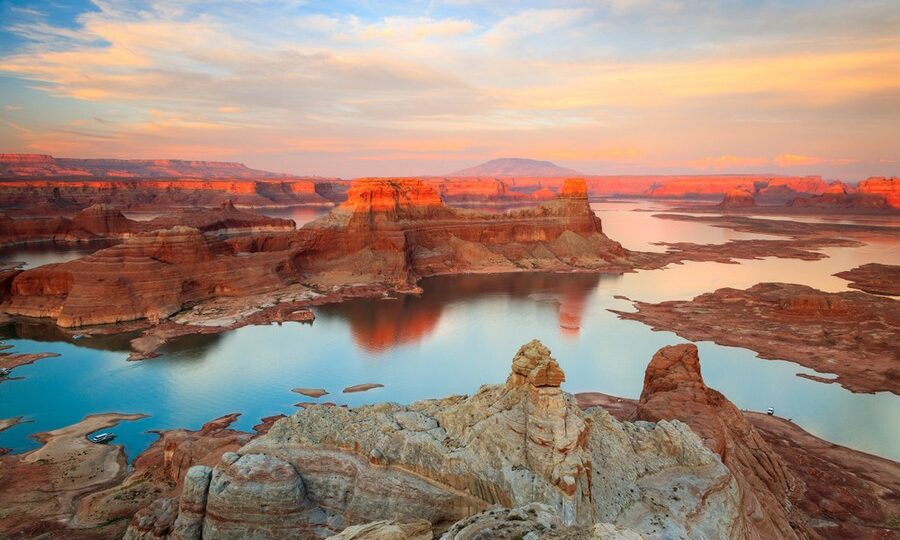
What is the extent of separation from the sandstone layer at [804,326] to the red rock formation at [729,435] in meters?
13.5

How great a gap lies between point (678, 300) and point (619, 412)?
2460 cm

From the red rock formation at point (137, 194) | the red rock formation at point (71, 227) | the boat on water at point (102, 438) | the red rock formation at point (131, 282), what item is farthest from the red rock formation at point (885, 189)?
the boat on water at point (102, 438)

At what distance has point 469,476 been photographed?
11016mm

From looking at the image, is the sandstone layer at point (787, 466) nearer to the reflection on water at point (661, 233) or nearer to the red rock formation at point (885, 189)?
the reflection on water at point (661, 233)

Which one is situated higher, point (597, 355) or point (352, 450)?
point (352, 450)

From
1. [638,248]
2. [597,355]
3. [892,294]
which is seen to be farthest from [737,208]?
[597,355]

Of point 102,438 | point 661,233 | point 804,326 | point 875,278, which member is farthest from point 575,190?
point 102,438

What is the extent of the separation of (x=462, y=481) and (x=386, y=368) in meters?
17.1

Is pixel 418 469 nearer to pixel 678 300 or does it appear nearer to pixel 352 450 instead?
pixel 352 450

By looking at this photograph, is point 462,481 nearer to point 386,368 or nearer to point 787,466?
point 787,466

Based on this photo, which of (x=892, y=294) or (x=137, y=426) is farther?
(x=892, y=294)

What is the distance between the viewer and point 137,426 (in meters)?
21.3

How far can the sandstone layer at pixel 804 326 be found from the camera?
28.5 m

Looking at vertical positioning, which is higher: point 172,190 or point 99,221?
point 172,190
